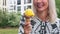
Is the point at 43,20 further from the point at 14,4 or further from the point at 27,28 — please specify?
the point at 14,4

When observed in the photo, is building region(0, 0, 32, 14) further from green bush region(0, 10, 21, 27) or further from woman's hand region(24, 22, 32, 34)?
woman's hand region(24, 22, 32, 34)

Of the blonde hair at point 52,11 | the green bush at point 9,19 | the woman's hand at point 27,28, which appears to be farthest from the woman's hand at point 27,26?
the green bush at point 9,19

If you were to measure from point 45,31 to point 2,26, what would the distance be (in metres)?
5.42

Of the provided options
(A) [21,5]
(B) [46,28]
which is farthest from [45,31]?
(A) [21,5]

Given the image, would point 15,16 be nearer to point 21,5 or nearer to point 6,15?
point 6,15

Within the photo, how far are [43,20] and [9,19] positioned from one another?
5.40m

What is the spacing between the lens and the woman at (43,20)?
1524 mm

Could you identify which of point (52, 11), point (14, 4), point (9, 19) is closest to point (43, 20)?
point (52, 11)

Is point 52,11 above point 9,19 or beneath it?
above

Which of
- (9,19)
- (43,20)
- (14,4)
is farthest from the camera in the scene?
(14,4)

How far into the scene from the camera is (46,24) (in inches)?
61.2

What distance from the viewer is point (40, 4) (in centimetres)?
153

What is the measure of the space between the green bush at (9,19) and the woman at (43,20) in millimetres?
5180

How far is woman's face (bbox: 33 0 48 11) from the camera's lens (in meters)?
1.53
